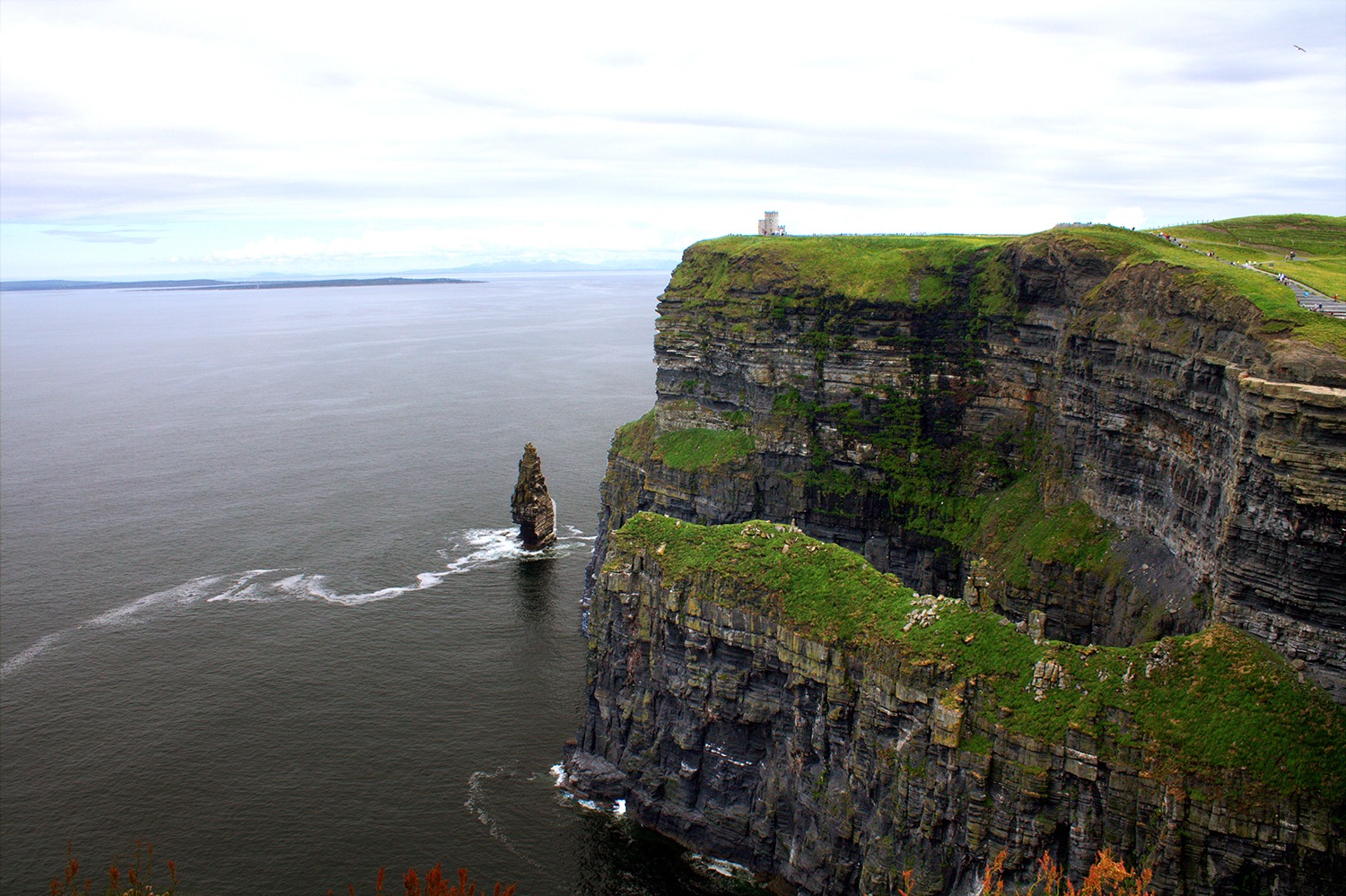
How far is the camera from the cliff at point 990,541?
125ft

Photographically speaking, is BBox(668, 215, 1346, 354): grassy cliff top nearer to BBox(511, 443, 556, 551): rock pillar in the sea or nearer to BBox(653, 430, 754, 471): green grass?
BBox(653, 430, 754, 471): green grass

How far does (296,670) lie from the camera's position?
247 feet

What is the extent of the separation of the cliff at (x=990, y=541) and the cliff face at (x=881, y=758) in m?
0.14

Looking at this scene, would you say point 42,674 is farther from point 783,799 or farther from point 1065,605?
point 1065,605

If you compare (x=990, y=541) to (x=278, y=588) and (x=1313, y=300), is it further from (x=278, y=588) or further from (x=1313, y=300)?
(x=278, y=588)

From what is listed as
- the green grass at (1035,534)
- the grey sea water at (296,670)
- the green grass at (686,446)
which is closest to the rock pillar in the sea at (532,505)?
the grey sea water at (296,670)

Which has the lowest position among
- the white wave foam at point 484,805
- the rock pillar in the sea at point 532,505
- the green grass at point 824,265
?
the white wave foam at point 484,805

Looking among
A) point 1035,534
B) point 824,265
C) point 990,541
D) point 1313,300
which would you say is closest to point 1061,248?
point 1313,300

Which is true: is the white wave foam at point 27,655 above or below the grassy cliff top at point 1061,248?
below

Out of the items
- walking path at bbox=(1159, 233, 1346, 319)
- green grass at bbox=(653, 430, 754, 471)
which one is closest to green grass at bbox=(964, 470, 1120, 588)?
walking path at bbox=(1159, 233, 1346, 319)

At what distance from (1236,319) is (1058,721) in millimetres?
23585

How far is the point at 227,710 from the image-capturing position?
6881 centimetres

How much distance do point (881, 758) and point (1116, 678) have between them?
36.8 ft

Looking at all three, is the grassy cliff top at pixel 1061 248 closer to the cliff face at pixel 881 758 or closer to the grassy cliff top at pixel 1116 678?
the grassy cliff top at pixel 1116 678
